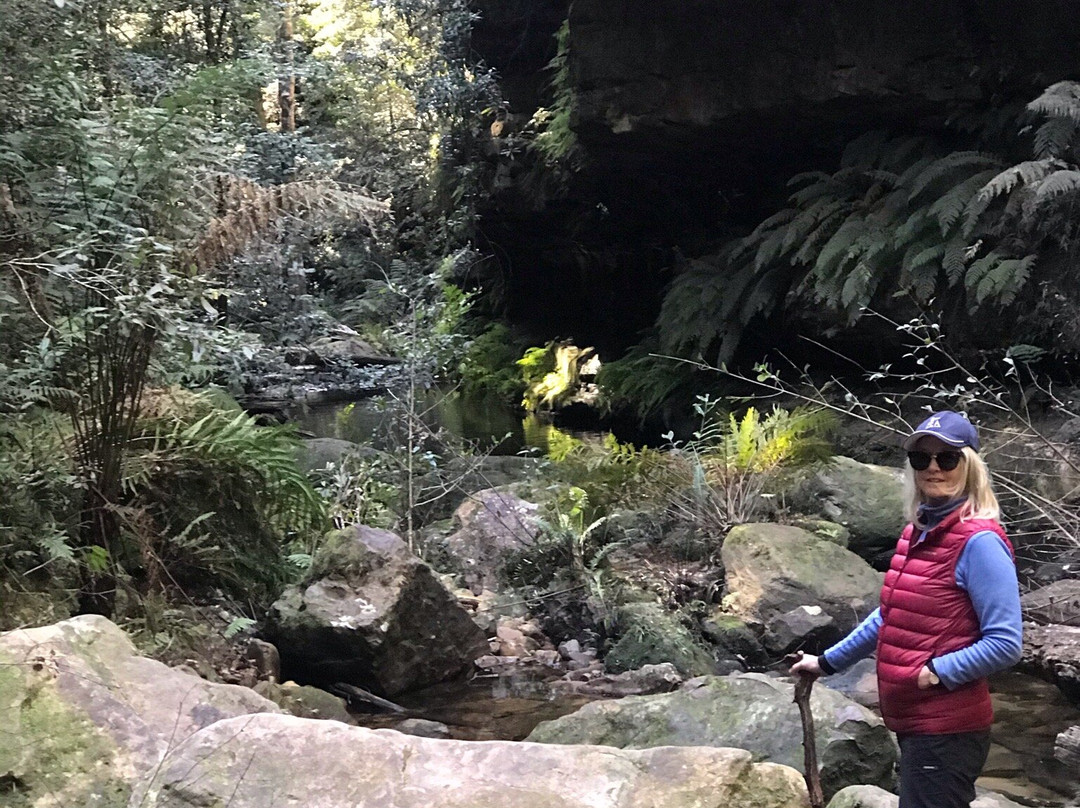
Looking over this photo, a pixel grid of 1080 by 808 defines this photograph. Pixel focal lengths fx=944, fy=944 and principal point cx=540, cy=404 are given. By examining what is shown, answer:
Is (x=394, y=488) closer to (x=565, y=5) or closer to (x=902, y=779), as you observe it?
(x=902, y=779)

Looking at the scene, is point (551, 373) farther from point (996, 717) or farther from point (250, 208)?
point (996, 717)

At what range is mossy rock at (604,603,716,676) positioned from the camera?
16.4ft

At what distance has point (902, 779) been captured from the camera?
6.69ft

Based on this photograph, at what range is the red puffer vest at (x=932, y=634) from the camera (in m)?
1.92

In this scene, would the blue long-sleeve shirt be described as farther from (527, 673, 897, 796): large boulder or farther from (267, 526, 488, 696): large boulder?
(267, 526, 488, 696): large boulder

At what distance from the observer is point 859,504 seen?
21.9 feet

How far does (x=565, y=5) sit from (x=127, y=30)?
6887 mm

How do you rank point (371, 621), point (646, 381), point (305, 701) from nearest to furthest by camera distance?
point (305, 701) → point (371, 621) → point (646, 381)

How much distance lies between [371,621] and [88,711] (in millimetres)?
1911

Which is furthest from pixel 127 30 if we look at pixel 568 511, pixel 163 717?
pixel 163 717

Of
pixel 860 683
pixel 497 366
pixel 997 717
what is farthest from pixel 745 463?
pixel 497 366

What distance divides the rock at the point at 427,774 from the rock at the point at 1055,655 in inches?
101

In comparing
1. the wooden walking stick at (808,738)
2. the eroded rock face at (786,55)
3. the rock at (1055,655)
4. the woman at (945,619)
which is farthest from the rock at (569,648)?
the eroded rock face at (786,55)

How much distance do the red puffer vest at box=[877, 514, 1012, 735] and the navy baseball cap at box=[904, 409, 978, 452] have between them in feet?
0.51
